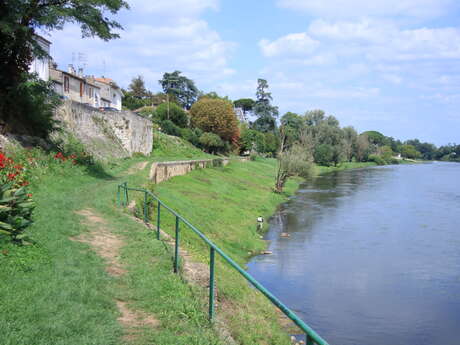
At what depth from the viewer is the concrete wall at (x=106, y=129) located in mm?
26234

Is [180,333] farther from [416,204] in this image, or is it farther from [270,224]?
[416,204]

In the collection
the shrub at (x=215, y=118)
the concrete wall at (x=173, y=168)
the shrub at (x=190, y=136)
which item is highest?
the shrub at (x=215, y=118)

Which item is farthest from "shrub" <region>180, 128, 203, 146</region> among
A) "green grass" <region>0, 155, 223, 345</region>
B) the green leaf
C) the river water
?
the green leaf

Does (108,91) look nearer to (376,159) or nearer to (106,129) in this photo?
(106,129)

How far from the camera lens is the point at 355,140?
9781 cm

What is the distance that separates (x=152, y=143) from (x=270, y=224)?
18.8m

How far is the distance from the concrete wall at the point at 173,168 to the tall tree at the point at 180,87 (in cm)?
5873

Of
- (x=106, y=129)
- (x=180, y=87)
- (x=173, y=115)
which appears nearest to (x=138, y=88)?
(x=180, y=87)

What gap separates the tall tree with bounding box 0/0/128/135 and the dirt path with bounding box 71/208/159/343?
27.7 feet

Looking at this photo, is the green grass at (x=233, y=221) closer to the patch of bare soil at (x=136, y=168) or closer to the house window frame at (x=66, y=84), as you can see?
the patch of bare soil at (x=136, y=168)

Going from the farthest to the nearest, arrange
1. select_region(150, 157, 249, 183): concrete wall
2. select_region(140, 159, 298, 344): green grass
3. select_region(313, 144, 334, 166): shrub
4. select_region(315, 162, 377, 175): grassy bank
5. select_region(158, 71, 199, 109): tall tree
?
select_region(158, 71, 199, 109): tall tree → select_region(313, 144, 334, 166): shrub → select_region(315, 162, 377, 175): grassy bank → select_region(150, 157, 249, 183): concrete wall → select_region(140, 159, 298, 344): green grass

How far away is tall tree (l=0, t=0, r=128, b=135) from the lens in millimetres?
16672

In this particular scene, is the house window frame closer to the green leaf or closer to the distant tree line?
the distant tree line

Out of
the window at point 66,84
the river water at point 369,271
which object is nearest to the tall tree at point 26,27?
the river water at point 369,271
